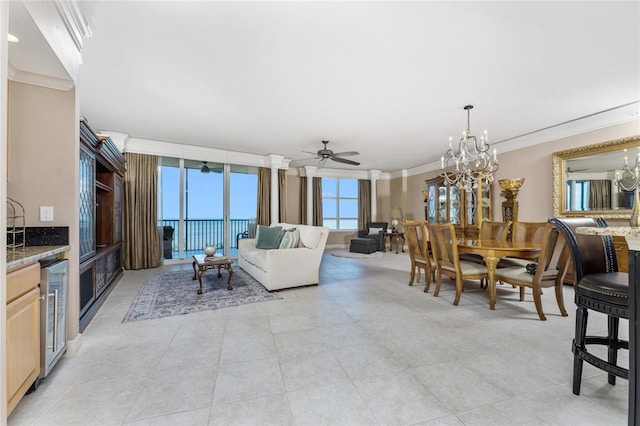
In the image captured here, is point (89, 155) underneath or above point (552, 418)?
above

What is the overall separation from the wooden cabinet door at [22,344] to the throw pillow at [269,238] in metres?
3.10

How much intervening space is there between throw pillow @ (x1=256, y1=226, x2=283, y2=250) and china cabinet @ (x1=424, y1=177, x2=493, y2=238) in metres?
3.75

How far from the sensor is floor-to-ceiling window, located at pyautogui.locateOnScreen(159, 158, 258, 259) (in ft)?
18.4

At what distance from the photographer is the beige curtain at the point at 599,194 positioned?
371 cm

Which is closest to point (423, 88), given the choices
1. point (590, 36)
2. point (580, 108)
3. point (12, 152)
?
point (590, 36)

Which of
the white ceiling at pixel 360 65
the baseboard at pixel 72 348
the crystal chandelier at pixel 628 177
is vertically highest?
the white ceiling at pixel 360 65

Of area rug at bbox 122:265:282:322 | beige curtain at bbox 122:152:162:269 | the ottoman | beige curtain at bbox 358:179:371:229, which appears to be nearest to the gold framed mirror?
the ottoman

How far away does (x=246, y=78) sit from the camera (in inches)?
112

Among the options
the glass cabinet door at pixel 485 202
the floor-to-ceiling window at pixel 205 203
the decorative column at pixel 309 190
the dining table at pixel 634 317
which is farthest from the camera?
the decorative column at pixel 309 190

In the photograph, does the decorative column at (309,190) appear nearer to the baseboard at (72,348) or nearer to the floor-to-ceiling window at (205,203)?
the floor-to-ceiling window at (205,203)

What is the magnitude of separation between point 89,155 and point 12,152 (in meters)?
1.13

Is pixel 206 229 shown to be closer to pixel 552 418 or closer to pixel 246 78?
pixel 246 78

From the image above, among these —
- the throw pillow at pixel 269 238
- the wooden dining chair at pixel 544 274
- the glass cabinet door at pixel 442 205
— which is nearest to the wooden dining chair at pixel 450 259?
the wooden dining chair at pixel 544 274

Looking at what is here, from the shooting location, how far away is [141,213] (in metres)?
5.09
